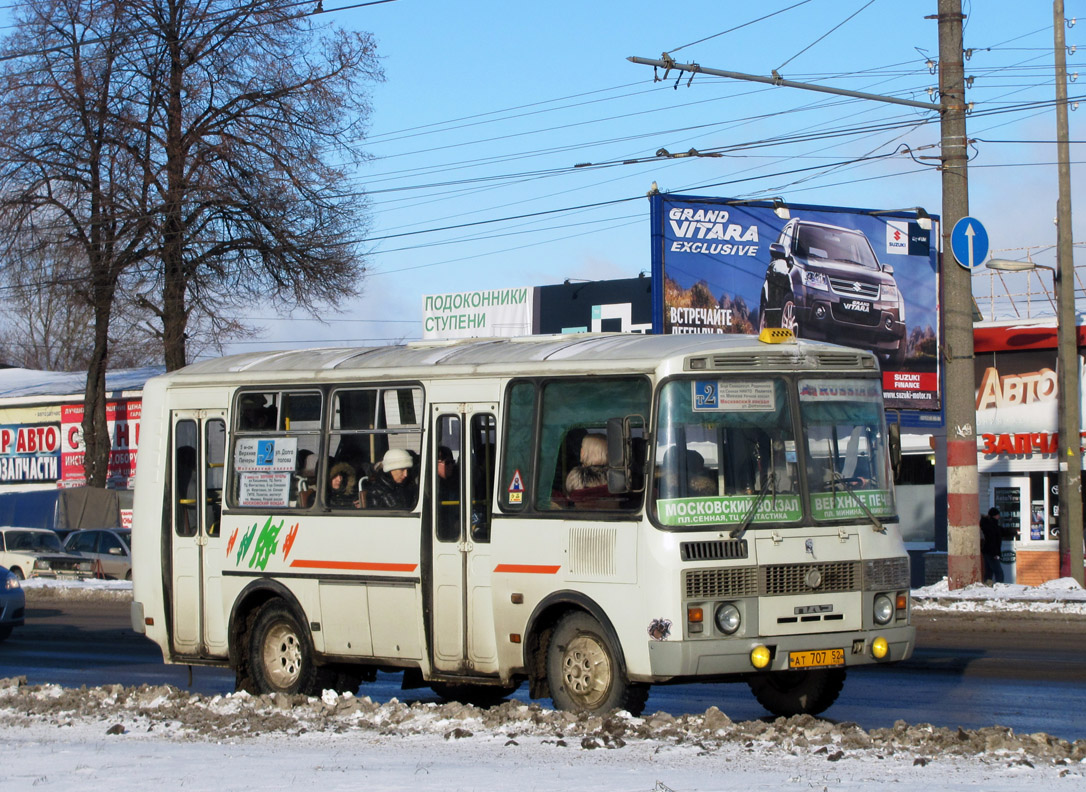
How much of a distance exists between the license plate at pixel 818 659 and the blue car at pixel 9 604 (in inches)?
532

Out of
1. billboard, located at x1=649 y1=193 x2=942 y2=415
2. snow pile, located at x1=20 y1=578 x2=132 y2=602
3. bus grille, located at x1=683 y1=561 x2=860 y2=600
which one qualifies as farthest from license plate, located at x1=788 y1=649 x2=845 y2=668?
snow pile, located at x1=20 y1=578 x2=132 y2=602

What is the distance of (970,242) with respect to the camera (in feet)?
67.4

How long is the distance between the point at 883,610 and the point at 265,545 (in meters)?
4.94

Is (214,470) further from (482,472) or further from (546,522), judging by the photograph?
(546,522)

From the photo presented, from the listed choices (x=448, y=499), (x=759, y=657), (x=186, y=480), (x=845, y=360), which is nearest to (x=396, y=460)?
(x=448, y=499)


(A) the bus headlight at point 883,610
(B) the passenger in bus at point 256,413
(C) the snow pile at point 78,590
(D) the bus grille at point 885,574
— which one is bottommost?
(C) the snow pile at point 78,590

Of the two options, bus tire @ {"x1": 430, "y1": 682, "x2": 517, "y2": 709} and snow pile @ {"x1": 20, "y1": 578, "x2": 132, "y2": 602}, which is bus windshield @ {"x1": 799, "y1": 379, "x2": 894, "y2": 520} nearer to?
bus tire @ {"x1": 430, "y1": 682, "x2": 517, "y2": 709}

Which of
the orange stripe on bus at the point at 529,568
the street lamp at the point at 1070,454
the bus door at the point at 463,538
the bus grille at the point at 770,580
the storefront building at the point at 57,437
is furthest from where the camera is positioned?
the storefront building at the point at 57,437

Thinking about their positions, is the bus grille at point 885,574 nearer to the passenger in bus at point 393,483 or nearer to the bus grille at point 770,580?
the bus grille at point 770,580

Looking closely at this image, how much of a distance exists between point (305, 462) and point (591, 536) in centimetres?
301

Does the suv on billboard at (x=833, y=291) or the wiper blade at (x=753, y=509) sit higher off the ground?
the suv on billboard at (x=833, y=291)

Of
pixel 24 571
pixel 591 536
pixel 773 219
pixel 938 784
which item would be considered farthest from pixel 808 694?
pixel 24 571

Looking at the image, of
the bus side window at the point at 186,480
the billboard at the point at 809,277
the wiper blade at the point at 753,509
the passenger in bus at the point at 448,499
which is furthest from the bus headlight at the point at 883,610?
the billboard at the point at 809,277

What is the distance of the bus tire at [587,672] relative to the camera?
946cm
